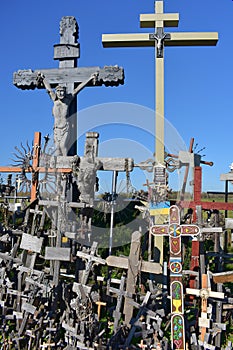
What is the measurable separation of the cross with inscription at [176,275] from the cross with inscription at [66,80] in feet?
9.86

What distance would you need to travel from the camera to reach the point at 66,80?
772cm

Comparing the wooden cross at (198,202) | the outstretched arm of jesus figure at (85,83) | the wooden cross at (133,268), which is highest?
the outstretched arm of jesus figure at (85,83)

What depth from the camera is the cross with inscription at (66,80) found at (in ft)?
24.3

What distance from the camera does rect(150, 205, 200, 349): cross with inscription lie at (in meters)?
4.54

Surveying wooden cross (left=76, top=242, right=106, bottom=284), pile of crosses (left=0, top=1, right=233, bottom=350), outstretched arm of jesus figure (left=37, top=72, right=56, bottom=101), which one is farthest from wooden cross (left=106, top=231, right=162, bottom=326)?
outstretched arm of jesus figure (left=37, top=72, right=56, bottom=101)

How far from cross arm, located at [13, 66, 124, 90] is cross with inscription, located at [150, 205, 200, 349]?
3.34 m

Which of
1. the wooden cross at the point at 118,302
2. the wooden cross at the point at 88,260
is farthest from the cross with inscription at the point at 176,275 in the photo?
the wooden cross at the point at 88,260

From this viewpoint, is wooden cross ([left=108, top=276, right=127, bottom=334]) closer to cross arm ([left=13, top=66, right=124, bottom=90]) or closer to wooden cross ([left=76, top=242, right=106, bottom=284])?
wooden cross ([left=76, top=242, right=106, bottom=284])

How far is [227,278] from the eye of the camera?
5.62 m

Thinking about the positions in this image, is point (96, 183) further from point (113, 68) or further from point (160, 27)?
point (160, 27)

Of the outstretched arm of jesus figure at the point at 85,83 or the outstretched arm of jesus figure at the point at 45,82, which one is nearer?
the outstretched arm of jesus figure at the point at 85,83

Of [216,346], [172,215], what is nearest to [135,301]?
[216,346]

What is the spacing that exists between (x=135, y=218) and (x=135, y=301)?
333 cm

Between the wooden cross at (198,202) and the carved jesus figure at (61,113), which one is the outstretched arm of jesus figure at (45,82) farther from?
the wooden cross at (198,202)
